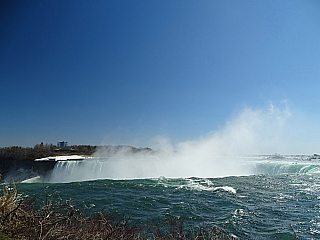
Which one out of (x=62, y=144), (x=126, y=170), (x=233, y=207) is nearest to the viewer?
(x=233, y=207)

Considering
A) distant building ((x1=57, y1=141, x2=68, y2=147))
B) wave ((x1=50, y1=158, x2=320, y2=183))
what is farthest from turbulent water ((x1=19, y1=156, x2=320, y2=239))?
distant building ((x1=57, y1=141, x2=68, y2=147))

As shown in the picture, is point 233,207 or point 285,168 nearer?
point 233,207

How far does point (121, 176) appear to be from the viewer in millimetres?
25250

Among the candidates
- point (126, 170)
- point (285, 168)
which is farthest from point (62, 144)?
point (285, 168)

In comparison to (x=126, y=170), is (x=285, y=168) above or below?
above

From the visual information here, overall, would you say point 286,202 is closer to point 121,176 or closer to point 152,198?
point 152,198

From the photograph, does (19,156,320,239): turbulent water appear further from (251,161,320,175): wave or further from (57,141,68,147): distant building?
(57,141,68,147): distant building

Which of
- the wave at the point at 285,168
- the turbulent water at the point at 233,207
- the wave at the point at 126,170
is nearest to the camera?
the turbulent water at the point at 233,207

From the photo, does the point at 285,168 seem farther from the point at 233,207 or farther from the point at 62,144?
the point at 62,144

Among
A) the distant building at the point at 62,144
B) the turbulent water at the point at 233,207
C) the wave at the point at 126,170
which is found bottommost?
the turbulent water at the point at 233,207

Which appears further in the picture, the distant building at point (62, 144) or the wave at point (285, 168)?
the distant building at point (62, 144)

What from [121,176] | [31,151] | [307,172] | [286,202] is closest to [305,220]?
[286,202]

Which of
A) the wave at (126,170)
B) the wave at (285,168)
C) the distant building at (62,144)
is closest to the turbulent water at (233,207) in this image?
the wave at (285,168)

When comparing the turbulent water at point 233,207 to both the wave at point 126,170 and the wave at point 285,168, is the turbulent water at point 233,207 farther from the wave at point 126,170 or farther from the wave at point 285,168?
the wave at point 126,170
